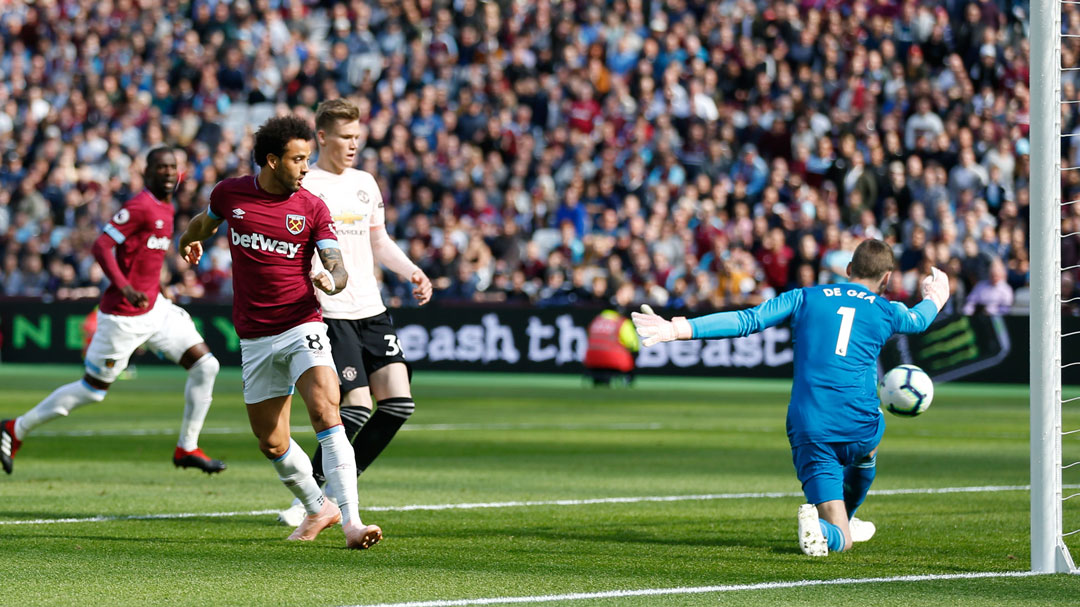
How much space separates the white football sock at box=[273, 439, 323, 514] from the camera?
802 cm

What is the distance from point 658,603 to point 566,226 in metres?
20.5

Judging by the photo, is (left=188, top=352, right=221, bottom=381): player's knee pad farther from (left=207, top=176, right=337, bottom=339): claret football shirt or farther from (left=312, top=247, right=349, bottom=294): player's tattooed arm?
(left=312, top=247, right=349, bottom=294): player's tattooed arm

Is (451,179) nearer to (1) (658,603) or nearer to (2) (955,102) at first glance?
(2) (955,102)

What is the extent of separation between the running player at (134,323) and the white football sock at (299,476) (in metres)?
3.41

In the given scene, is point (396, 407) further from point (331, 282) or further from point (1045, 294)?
point (1045, 294)

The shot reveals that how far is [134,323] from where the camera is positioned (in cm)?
1158

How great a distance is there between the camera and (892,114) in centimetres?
2567

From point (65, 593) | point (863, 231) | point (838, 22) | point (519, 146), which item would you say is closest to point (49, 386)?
point (519, 146)

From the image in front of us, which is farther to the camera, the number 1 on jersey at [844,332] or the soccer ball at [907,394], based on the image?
the soccer ball at [907,394]

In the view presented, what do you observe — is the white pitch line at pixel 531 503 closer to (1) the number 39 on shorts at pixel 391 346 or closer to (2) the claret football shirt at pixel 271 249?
(1) the number 39 on shorts at pixel 391 346

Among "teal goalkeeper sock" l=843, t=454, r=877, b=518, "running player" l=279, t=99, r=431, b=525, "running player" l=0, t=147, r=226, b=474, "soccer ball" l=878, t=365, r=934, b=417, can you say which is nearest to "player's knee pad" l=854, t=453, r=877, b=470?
"teal goalkeeper sock" l=843, t=454, r=877, b=518

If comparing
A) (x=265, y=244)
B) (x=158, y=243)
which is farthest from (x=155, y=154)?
(x=265, y=244)

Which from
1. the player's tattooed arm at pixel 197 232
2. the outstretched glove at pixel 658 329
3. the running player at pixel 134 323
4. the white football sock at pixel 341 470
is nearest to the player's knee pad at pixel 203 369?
the running player at pixel 134 323

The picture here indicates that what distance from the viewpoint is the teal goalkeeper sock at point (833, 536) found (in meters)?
7.63
